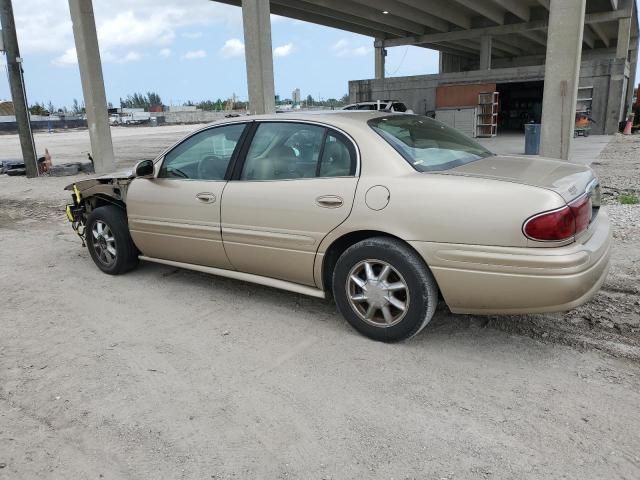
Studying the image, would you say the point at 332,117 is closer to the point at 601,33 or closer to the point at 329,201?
the point at 329,201

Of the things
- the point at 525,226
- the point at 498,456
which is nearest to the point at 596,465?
the point at 498,456

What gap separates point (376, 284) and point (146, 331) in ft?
5.92

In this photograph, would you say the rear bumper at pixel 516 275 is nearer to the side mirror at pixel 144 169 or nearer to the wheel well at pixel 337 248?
the wheel well at pixel 337 248

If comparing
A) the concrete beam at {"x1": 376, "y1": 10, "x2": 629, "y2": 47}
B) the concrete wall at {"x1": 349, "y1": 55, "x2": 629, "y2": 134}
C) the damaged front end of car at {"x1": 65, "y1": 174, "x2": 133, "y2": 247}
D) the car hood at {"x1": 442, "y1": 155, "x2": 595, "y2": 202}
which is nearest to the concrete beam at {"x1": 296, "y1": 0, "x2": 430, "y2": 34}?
A: the concrete beam at {"x1": 376, "y1": 10, "x2": 629, "y2": 47}

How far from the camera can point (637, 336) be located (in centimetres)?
348

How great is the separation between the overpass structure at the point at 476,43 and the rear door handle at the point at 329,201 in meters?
9.83

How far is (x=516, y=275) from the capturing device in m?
2.93

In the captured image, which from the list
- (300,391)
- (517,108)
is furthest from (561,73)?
(517,108)

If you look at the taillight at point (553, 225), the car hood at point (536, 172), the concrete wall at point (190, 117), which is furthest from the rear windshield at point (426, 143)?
the concrete wall at point (190, 117)

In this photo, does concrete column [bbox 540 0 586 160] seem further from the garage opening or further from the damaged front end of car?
the garage opening

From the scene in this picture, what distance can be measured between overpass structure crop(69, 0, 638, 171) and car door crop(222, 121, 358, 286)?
9.54m

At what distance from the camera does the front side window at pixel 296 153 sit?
364 cm

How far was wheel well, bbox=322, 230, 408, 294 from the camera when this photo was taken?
3496mm

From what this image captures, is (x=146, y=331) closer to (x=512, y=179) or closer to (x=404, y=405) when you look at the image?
(x=404, y=405)
